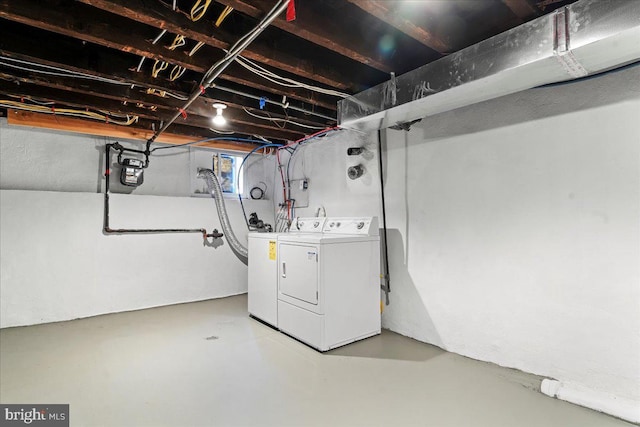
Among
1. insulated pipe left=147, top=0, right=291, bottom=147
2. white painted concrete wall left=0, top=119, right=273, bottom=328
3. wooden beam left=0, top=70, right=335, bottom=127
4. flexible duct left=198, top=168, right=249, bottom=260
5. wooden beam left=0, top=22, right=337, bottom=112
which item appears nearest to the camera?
insulated pipe left=147, top=0, right=291, bottom=147

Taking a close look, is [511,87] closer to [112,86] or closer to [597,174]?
[597,174]

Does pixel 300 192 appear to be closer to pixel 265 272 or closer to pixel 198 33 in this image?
pixel 265 272

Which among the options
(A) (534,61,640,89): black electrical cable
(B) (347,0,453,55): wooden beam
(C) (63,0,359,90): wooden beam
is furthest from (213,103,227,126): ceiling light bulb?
(A) (534,61,640,89): black electrical cable

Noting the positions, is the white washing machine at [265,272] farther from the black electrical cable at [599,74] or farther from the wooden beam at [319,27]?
the black electrical cable at [599,74]

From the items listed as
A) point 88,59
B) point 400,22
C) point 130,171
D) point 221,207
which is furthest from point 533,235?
point 130,171

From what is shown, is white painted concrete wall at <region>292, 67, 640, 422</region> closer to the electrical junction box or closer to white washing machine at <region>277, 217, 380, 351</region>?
white washing machine at <region>277, 217, 380, 351</region>

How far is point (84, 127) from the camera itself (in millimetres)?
3574

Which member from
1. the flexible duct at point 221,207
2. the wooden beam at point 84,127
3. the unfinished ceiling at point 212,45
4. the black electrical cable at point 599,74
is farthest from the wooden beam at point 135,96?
the black electrical cable at point 599,74

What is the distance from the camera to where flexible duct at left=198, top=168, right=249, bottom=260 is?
4.63 meters

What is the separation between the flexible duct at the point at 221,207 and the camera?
463cm

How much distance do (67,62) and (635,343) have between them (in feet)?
13.1

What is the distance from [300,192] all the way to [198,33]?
2873 mm

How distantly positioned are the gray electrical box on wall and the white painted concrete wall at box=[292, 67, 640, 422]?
5.02ft

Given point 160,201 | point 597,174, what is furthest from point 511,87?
point 160,201
